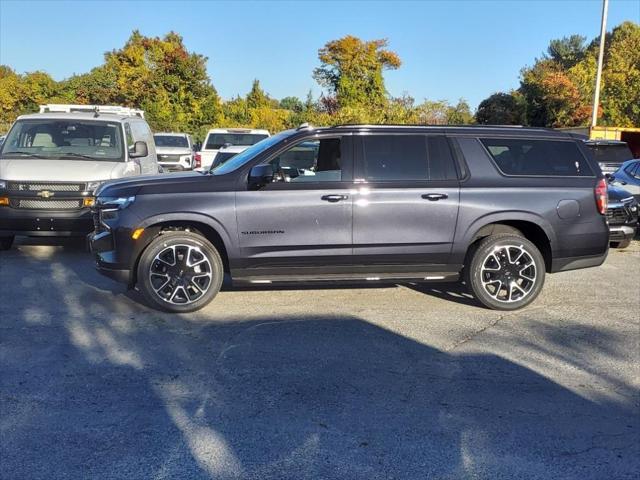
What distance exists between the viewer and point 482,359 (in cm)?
491

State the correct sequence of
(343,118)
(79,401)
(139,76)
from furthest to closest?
(139,76) < (343,118) < (79,401)

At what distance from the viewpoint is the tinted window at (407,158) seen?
6129 millimetres

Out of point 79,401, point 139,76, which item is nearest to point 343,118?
point 139,76

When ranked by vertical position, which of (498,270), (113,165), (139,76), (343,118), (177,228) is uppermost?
(139,76)

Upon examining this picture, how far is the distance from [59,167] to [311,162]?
173 inches

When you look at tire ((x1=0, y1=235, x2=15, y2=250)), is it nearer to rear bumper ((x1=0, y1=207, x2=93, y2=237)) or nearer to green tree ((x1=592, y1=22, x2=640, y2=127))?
rear bumper ((x1=0, y1=207, x2=93, y2=237))

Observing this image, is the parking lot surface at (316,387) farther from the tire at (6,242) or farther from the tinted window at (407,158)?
the tire at (6,242)

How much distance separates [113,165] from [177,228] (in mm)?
3436

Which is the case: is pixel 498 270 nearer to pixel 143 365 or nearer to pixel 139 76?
pixel 143 365

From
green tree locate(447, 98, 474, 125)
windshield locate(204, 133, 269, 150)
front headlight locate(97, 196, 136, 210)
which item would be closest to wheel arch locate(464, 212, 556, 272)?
front headlight locate(97, 196, 136, 210)

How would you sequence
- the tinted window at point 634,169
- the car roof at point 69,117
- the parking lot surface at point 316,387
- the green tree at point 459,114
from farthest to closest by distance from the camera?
the green tree at point 459,114 < the tinted window at point 634,169 < the car roof at point 69,117 < the parking lot surface at point 316,387

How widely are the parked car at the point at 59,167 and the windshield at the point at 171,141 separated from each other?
12.4 metres

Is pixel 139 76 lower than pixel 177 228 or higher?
higher

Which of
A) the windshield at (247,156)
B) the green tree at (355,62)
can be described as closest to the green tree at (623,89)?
the green tree at (355,62)
